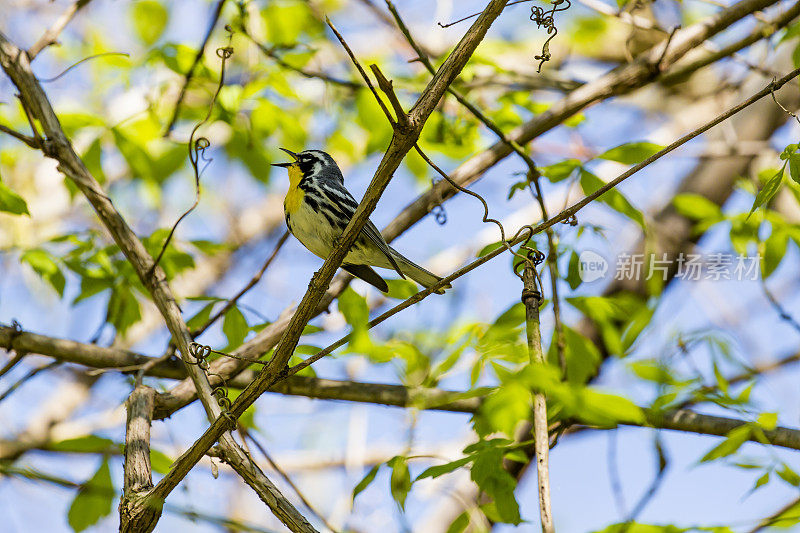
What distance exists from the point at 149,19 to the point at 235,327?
2628 mm

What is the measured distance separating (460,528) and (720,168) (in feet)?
9.45

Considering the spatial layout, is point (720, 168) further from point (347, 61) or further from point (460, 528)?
point (460, 528)

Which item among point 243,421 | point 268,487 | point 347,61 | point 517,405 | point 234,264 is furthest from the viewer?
point 234,264

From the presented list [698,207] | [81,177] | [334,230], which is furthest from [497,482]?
[81,177]

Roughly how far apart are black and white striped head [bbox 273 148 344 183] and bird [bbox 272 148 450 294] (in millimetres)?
87

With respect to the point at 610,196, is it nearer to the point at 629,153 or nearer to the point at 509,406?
the point at 629,153

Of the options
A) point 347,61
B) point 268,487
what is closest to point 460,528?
point 268,487

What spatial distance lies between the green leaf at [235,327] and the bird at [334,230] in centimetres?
41

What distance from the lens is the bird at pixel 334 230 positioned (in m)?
2.82

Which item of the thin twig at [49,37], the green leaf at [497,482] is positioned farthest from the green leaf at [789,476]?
the thin twig at [49,37]

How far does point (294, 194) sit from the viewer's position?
10.4ft

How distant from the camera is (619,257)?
4188 millimetres

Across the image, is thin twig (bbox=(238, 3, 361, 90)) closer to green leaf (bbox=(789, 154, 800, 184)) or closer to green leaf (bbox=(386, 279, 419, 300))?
green leaf (bbox=(386, 279, 419, 300))

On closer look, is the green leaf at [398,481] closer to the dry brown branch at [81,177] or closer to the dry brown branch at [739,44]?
the dry brown branch at [81,177]
